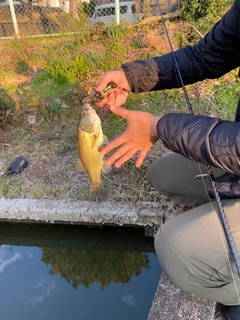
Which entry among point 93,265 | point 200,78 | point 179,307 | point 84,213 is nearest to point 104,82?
point 200,78

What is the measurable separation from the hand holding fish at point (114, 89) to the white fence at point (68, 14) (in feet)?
16.4

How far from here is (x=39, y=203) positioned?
3.73 meters

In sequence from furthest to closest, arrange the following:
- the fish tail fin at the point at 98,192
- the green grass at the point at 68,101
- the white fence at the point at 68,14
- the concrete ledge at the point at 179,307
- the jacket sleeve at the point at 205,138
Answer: the white fence at the point at 68,14 < the green grass at the point at 68,101 < the fish tail fin at the point at 98,192 < the concrete ledge at the point at 179,307 < the jacket sleeve at the point at 205,138

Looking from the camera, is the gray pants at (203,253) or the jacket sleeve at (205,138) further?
the gray pants at (203,253)

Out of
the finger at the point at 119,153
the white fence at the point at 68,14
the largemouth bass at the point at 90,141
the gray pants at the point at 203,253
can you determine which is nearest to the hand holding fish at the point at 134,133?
the finger at the point at 119,153

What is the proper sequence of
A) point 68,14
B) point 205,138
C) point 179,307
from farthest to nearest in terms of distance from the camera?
point 68,14, point 179,307, point 205,138

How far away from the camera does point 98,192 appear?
136 inches

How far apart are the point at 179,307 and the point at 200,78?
1808 mm

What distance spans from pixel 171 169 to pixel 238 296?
43.5 inches

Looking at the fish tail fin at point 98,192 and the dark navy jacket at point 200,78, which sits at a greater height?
the dark navy jacket at point 200,78

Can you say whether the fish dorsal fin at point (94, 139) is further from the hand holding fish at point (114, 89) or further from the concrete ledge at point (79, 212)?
the concrete ledge at point (79, 212)

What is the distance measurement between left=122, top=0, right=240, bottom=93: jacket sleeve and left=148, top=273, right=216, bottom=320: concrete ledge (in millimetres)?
1608

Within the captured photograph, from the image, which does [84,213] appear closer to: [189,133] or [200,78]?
[200,78]

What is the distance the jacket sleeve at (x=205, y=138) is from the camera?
194 centimetres
